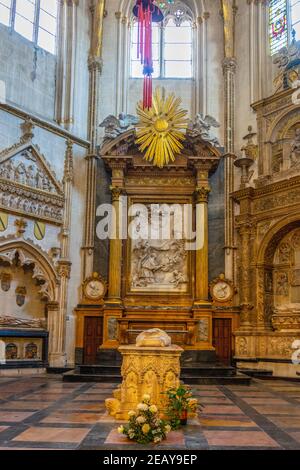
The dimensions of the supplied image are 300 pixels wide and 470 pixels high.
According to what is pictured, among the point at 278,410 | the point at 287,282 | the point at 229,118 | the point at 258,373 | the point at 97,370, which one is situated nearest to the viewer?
the point at 278,410

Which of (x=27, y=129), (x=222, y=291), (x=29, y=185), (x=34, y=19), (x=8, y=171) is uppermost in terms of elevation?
(x=34, y=19)

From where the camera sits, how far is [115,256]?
585 inches

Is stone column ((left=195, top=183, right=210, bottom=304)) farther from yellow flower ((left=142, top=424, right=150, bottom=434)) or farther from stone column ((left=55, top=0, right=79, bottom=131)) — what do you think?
yellow flower ((left=142, top=424, right=150, bottom=434))

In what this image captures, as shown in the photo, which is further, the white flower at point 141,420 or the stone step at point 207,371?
the stone step at point 207,371

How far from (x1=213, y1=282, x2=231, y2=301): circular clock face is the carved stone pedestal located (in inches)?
314

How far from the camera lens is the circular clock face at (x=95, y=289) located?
1477 centimetres

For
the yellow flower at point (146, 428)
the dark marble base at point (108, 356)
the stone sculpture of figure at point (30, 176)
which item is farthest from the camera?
the stone sculpture of figure at point (30, 176)

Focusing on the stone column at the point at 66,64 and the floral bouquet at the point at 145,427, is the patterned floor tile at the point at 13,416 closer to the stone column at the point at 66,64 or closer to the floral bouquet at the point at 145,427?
the floral bouquet at the point at 145,427

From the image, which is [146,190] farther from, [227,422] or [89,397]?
[227,422]

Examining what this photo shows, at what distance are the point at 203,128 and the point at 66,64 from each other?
4366 millimetres

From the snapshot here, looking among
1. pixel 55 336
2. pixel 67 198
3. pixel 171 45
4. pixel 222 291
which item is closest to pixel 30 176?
pixel 67 198

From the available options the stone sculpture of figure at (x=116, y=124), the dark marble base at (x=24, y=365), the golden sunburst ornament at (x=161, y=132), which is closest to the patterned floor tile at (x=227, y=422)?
the dark marble base at (x=24, y=365)

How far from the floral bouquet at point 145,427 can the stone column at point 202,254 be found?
9064 millimetres
